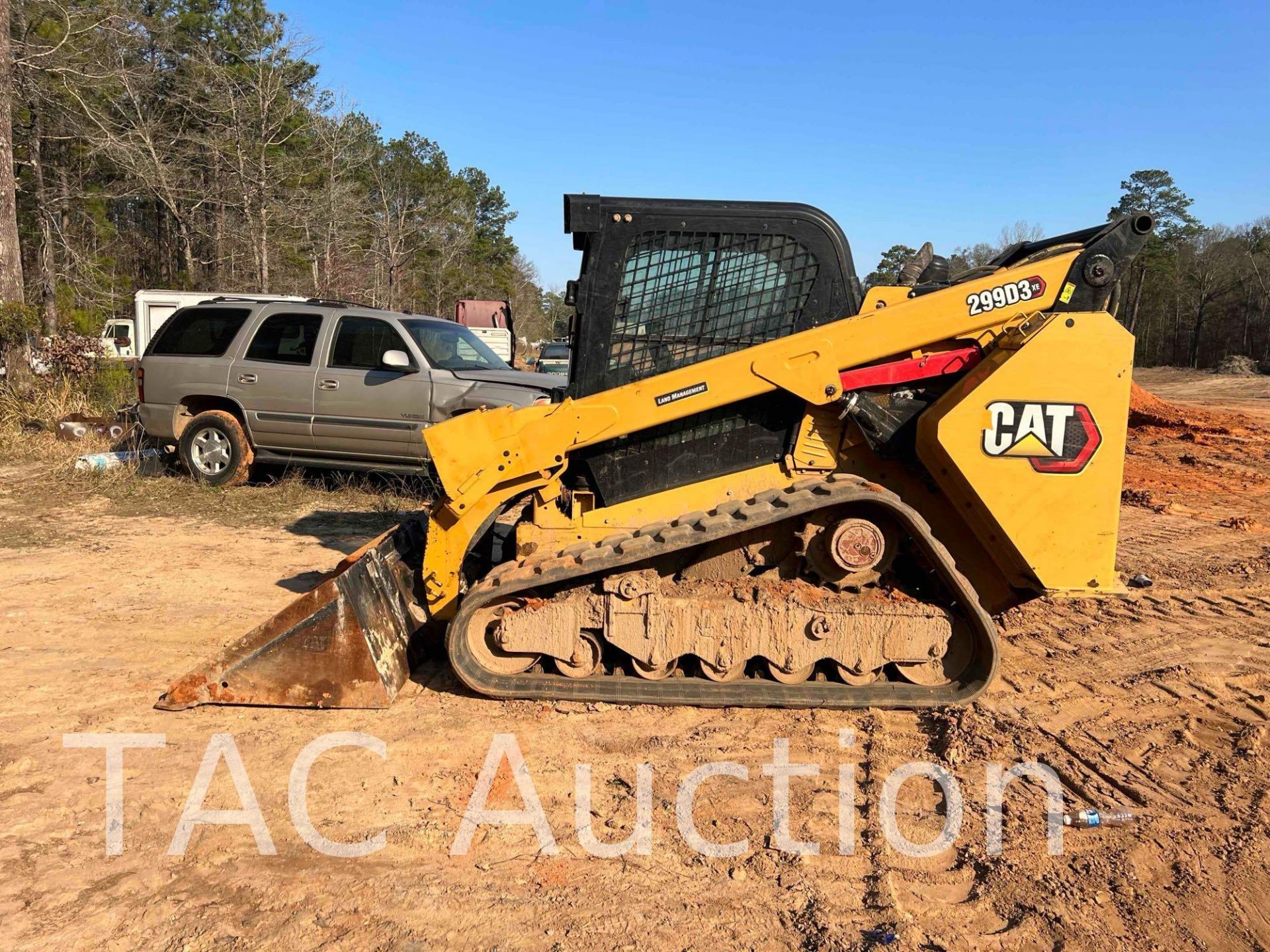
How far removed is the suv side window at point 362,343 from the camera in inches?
346

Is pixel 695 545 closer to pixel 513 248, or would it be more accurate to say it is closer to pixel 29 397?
pixel 29 397

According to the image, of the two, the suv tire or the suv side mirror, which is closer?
the suv side mirror

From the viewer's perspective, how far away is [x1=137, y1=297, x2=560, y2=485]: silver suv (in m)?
8.59

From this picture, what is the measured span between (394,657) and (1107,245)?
4055mm

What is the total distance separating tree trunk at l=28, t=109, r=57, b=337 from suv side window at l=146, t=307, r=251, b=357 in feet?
15.9

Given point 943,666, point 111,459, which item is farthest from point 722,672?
point 111,459

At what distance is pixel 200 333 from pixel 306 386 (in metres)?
1.60

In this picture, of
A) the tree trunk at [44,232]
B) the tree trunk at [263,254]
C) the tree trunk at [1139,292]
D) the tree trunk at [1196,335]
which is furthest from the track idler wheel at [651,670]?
the tree trunk at [1139,292]

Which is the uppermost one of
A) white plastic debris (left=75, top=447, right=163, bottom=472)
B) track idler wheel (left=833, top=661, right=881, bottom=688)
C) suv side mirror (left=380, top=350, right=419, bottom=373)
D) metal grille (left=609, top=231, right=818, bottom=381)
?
metal grille (left=609, top=231, right=818, bottom=381)

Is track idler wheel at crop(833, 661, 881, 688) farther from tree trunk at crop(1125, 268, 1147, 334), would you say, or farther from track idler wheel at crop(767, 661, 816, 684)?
tree trunk at crop(1125, 268, 1147, 334)

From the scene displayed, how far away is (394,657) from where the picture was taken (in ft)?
13.9

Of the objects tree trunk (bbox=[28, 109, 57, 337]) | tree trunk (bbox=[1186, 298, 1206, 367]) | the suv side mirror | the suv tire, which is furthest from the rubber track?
tree trunk (bbox=[1186, 298, 1206, 367])

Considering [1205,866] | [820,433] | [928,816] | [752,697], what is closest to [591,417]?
[820,433]

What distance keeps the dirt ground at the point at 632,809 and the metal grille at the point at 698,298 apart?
5.84 feet
